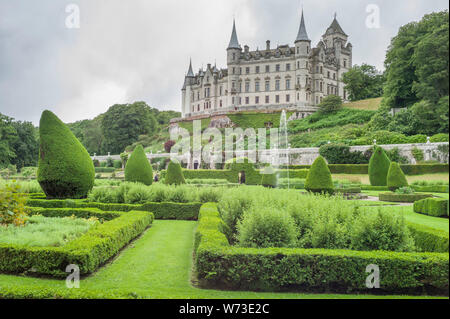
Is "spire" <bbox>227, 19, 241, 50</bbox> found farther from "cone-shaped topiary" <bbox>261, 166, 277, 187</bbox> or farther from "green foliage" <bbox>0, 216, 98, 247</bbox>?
"green foliage" <bbox>0, 216, 98, 247</bbox>

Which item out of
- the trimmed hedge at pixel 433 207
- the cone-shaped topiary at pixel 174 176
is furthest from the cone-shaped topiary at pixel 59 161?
the trimmed hedge at pixel 433 207

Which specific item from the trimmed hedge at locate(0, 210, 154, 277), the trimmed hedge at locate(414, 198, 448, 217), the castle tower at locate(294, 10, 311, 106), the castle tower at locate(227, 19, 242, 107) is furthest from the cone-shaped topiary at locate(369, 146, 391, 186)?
the castle tower at locate(227, 19, 242, 107)

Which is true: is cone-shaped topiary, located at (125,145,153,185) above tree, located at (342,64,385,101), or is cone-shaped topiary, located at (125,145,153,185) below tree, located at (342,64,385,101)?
below

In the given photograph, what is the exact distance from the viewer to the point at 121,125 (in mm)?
56656

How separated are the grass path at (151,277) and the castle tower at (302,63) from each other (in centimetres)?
5228

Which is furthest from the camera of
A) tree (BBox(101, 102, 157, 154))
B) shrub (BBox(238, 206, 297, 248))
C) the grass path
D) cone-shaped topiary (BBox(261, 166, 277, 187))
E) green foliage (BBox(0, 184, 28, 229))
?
tree (BBox(101, 102, 157, 154))

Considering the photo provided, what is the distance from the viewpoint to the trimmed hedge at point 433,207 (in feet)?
31.6

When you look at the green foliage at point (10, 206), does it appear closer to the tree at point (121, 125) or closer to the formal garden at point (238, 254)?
the formal garden at point (238, 254)

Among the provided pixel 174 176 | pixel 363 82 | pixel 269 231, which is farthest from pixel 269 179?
pixel 363 82

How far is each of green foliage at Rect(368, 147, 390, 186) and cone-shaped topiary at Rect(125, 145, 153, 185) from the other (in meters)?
13.3

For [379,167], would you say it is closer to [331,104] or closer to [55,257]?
[55,257]

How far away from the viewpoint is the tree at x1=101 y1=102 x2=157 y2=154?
5650cm

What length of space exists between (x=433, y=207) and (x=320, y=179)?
4783mm
